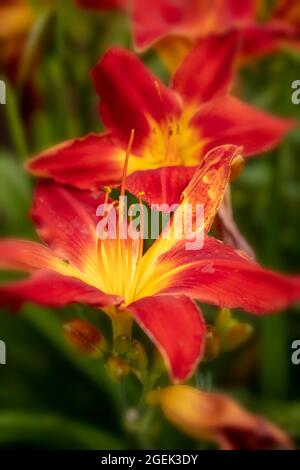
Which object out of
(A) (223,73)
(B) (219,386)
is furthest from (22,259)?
(B) (219,386)

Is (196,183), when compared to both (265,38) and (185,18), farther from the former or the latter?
(185,18)

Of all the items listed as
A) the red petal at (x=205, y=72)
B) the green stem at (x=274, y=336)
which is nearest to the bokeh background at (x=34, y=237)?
the green stem at (x=274, y=336)

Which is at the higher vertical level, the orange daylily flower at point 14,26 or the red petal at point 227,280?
the orange daylily flower at point 14,26

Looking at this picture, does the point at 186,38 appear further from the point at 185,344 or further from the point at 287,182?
the point at 185,344

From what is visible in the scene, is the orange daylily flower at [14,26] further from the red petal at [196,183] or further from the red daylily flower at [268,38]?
the red petal at [196,183]

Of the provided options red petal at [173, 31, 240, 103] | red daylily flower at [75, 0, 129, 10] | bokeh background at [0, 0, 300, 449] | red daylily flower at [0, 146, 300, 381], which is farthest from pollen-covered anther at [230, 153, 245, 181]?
red daylily flower at [75, 0, 129, 10]

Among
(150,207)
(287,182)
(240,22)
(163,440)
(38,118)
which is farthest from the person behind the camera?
(38,118)
